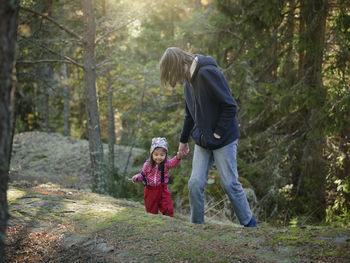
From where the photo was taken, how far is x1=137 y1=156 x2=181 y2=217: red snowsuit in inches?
189

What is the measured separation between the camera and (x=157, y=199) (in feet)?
16.0

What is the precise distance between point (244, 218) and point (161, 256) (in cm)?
138

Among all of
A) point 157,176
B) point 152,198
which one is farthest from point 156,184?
point 152,198

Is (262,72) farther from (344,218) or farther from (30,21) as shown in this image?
(30,21)

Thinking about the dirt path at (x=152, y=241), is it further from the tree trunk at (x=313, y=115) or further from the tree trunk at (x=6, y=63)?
the tree trunk at (x=313, y=115)

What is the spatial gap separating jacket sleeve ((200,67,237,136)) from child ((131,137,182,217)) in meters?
1.46

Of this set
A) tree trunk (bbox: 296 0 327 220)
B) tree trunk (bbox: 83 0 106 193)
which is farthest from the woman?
tree trunk (bbox: 83 0 106 193)

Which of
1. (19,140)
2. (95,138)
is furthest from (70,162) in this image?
(95,138)

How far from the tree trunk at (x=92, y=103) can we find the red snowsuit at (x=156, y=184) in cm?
356

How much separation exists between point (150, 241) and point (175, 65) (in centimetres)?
187

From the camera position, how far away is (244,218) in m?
3.55

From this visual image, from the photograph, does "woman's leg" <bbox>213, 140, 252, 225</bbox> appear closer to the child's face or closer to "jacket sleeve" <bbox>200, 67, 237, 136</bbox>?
"jacket sleeve" <bbox>200, 67, 237, 136</bbox>

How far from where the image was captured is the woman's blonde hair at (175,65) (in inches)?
138

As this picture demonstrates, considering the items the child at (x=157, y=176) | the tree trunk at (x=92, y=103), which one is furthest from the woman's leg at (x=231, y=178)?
the tree trunk at (x=92, y=103)
